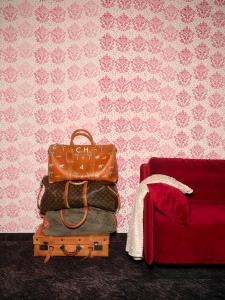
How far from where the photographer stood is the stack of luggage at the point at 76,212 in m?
2.38

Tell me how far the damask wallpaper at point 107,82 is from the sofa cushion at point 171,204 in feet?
2.61

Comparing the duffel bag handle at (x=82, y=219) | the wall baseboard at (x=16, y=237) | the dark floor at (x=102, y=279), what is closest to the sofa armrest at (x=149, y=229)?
the dark floor at (x=102, y=279)

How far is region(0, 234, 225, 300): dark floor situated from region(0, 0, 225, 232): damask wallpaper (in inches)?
26.9

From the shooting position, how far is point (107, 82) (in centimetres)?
277

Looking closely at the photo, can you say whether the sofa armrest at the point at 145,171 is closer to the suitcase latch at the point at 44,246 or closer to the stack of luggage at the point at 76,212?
the stack of luggage at the point at 76,212

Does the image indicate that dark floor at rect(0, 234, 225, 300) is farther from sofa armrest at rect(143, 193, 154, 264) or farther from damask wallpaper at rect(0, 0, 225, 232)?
damask wallpaper at rect(0, 0, 225, 232)

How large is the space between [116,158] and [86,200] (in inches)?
24.1

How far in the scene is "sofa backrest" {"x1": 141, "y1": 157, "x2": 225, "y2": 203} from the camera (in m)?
2.56

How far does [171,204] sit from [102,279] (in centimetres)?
69

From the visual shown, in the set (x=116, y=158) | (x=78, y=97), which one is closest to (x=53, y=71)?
(x=78, y=97)

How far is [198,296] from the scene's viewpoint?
6.07 feet

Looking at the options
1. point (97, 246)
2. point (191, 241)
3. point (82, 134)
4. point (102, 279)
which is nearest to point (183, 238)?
point (191, 241)

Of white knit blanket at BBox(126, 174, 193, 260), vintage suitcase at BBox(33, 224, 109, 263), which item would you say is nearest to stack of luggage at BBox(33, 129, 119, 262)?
vintage suitcase at BBox(33, 224, 109, 263)

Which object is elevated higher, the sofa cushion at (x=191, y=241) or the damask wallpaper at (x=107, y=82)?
the damask wallpaper at (x=107, y=82)
